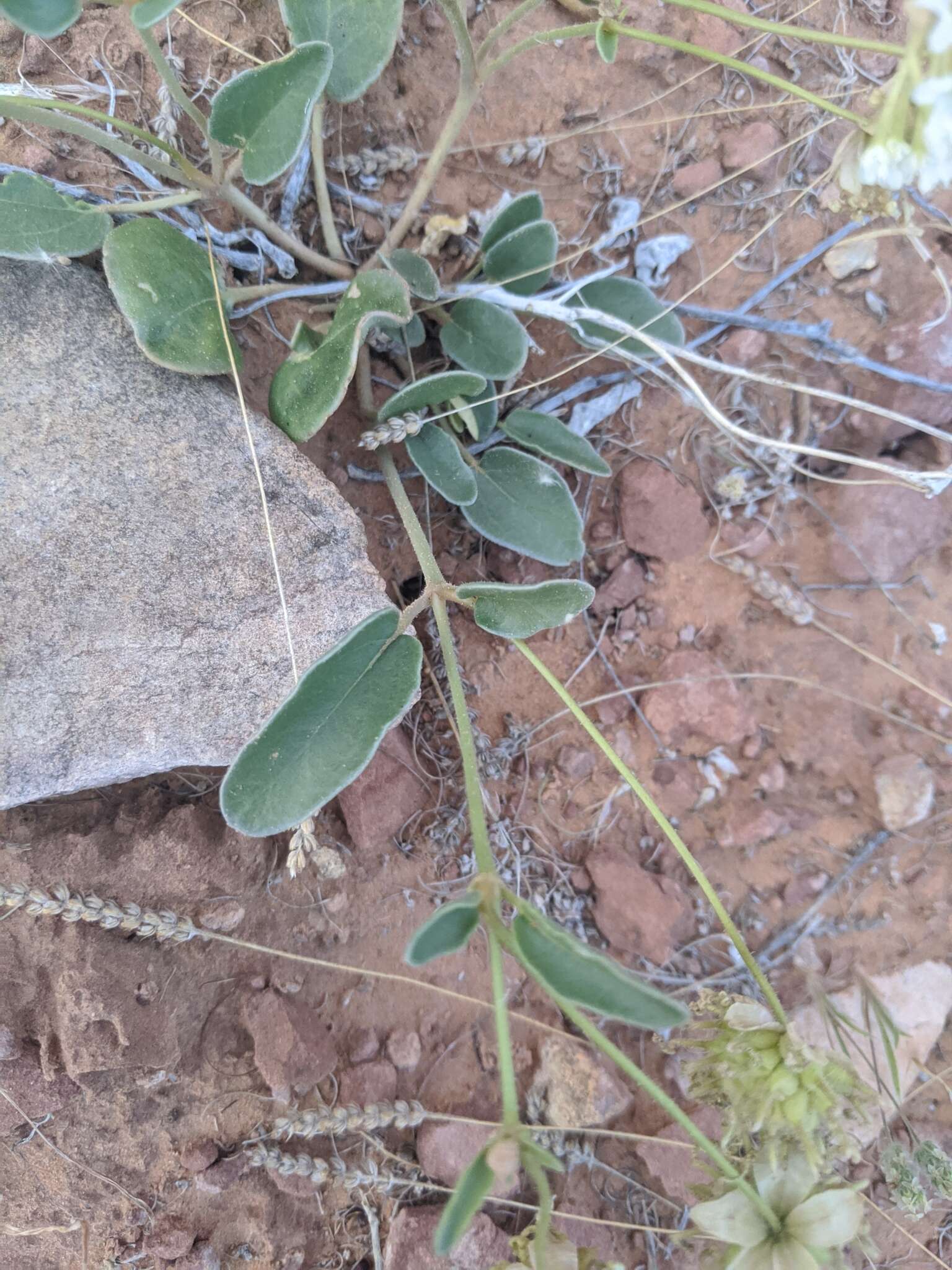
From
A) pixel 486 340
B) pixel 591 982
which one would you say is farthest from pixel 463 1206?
pixel 486 340

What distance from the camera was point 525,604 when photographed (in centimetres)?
155

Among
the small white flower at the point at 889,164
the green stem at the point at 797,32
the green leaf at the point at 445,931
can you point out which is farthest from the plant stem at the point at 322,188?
the green leaf at the point at 445,931

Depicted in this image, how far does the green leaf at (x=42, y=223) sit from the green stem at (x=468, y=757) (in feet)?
2.86

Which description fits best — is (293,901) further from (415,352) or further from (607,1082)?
(415,352)

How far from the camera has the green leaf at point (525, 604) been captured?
1.52 metres

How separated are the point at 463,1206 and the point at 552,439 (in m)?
1.43

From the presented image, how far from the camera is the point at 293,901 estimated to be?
185 cm

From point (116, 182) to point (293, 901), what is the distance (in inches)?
58.5

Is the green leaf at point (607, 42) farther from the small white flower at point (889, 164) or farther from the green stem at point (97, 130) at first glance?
the green stem at point (97, 130)

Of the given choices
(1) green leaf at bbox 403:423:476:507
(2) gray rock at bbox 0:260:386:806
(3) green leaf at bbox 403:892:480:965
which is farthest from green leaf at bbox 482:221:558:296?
(3) green leaf at bbox 403:892:480:965

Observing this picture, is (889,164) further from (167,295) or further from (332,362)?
(167,295)

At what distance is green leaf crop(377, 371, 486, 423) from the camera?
1619mm

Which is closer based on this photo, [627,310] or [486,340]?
[486,340]

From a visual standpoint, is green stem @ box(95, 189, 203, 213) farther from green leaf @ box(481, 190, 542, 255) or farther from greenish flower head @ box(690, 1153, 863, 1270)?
greenish flower head @ box(690, 1153, 863, 1270)
